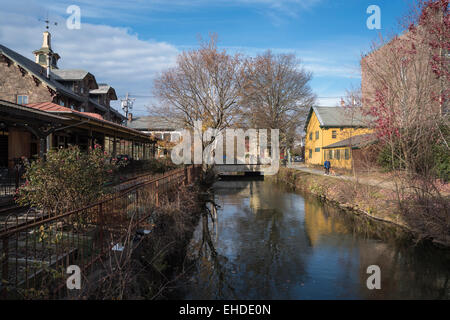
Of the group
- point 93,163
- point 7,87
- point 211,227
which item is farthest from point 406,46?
point 7,87

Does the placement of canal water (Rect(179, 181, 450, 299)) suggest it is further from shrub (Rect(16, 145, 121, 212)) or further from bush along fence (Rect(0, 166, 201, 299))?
shrub (Rect(16, 145, 121, 212))

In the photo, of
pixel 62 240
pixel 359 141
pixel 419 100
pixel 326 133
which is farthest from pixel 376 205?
pixel 326 133

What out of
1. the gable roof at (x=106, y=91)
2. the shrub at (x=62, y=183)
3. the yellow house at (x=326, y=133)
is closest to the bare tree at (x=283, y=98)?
the yellow house at (x=326, y=133)

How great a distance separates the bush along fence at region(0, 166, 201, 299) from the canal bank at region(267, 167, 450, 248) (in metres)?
8.42

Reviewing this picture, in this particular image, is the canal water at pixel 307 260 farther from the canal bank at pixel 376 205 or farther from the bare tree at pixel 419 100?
the bare tree at pixel 419 100

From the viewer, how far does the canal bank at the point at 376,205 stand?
385 inches

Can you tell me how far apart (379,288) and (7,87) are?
26896mm

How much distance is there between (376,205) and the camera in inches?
546

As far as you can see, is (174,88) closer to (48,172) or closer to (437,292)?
(48,172)

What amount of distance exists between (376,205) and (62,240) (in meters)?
12.9

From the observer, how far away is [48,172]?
7.20 m

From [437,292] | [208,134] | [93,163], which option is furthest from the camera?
[208,134]

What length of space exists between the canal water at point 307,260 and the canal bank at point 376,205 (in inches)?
19.2

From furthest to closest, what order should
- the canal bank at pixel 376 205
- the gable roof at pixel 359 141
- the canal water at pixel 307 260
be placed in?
the gable roof at pixel 359 141 → the canal bank at pixel 376 205 → the canal water at pixel 307 260
